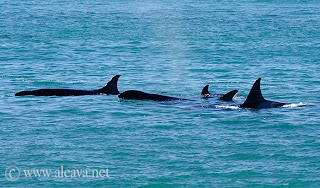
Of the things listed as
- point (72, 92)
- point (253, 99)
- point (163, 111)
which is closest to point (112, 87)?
point (72, 92)

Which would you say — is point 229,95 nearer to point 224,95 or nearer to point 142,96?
point 224,95

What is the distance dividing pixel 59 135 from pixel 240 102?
9.87 metres

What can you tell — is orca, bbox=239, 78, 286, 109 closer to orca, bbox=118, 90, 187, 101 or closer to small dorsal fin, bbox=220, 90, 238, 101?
small dorsal fin, bbox=220, 90, 238, 101

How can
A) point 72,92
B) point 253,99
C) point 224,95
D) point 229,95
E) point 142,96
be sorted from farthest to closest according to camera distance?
1. point 72,92
2. point 142,96
3. point 224,95
4. point 229,95
5. point 253,99

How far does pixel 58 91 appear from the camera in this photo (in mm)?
31906

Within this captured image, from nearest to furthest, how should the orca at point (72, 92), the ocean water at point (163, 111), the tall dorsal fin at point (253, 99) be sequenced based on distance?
the ocean water at point (163, 111) < the tall dorsal fin at point (253, 99) < the orca at point (72, 92)

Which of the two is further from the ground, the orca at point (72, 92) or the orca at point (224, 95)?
the orca at point (72, 92)

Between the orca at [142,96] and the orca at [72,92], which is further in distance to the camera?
the orca at [72,92]

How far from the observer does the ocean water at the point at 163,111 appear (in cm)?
1983

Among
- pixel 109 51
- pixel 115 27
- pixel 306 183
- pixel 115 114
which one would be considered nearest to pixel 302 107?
pixel 115 114

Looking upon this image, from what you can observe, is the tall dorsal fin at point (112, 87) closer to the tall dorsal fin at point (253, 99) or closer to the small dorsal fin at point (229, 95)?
the small dorsal fin at point (229, 95)

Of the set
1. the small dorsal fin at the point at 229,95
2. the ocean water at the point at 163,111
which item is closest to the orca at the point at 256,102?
the ocean water at the point at 163,111

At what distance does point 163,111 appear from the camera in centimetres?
2788

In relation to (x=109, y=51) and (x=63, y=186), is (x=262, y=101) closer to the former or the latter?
(x=63, y=186)
